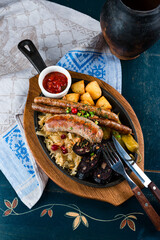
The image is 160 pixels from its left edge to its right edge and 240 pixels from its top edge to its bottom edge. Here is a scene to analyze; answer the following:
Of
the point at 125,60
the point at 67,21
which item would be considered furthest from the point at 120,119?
the point at 67,21

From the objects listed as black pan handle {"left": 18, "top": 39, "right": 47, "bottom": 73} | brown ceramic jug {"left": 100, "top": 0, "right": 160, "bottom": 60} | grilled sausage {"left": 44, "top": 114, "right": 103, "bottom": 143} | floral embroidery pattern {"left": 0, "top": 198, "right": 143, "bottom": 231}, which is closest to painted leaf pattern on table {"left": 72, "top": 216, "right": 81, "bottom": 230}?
floral embroidery pattern {"left": 0, "top": 198, "right": 143, "bottom": 231}

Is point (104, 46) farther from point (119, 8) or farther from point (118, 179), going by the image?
point (118, 179)

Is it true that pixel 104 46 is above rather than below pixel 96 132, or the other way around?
above

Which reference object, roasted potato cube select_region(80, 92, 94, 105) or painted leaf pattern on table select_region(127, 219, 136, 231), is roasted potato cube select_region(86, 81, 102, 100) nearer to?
roasted potato cube select_region(80, 92, 94, 105)

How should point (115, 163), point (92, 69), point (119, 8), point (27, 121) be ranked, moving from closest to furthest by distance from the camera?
point (119, 8)
point (115, 163)
point (27, 121)
point (92, 69)

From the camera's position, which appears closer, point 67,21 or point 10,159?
point 10,159
